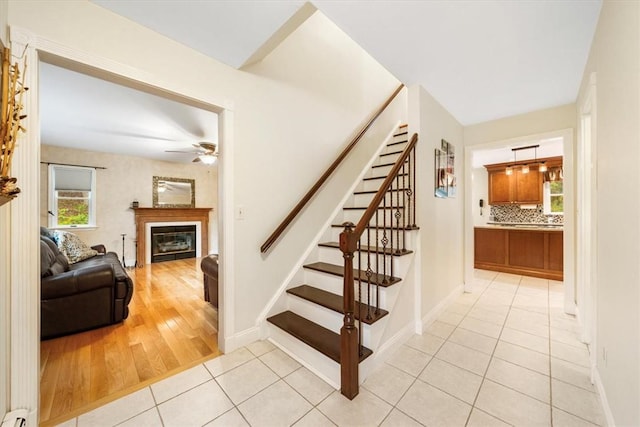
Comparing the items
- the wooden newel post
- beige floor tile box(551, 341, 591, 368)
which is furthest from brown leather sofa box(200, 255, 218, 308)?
beige floor tile box(551, 341, 591, 368)

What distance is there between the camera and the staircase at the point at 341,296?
1703 mm

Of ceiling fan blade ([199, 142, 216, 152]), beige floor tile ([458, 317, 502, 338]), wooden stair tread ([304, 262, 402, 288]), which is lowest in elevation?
beige floor tile ([458, 317, 502, 338])

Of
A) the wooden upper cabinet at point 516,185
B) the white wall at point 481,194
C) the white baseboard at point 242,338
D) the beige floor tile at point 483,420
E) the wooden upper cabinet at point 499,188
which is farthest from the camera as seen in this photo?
the white wall at point 481,194

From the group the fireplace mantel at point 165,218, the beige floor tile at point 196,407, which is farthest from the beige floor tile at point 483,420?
the fireplace mantel at point 165,218

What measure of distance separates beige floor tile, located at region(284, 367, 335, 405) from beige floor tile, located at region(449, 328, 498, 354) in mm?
1348

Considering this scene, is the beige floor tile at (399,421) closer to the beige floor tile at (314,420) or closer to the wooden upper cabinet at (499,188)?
the beige floor tile at (314,420)

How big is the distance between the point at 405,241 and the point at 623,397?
57.9 inches

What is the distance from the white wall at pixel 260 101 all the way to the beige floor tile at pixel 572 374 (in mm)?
2287

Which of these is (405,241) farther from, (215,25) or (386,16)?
(215,25)

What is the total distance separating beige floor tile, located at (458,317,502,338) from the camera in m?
2.41

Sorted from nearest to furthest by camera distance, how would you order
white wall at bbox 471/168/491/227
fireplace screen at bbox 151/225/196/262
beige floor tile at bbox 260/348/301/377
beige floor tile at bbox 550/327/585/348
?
beige floor tile at bbox 260/348/301/377, beige floor tile at bbox 550/327/585/348, fireplace screen at bbox 151/225/196/262, white wall at bbox 471/168/491/227

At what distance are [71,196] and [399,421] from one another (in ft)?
22.7

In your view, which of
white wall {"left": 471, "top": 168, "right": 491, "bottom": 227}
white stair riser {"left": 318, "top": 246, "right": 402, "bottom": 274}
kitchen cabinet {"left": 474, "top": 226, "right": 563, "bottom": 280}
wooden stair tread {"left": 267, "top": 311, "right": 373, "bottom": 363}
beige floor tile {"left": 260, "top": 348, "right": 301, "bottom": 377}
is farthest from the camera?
white wall {"left": 471, "top": 168, "right": 491, "bottom": 227}

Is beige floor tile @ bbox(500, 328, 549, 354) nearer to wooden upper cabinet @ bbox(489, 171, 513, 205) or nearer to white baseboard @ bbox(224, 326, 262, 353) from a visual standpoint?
A: white baseboard @ bbox(224, 326, 262, 353)
